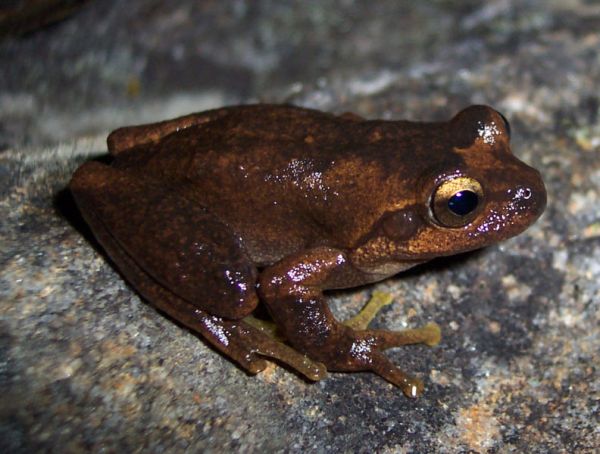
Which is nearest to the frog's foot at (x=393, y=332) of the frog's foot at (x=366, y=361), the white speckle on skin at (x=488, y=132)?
the frog's foot at (x=366, y=361)

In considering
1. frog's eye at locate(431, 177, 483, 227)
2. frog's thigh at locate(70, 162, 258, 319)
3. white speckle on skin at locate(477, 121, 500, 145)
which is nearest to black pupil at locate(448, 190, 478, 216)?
frog's eye at locate(431, 177, 483, 227)

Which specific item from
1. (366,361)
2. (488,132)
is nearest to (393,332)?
(366,361)

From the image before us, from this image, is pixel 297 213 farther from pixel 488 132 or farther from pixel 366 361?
pixel 488 132

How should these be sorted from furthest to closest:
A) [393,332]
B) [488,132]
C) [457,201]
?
[393,332] → [488,132] → [457,201]

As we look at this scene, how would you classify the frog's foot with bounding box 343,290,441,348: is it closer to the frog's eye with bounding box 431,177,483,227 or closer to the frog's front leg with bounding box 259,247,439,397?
the frog's front leg with bounding box 259,247,439,397

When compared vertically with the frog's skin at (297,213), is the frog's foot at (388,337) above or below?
below

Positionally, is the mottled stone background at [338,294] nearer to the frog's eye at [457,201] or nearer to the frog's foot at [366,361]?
the frog's foot at [366,361]

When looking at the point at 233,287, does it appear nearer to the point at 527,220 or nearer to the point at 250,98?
the point at 527,220
